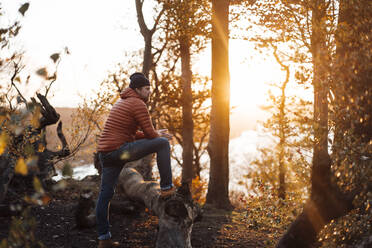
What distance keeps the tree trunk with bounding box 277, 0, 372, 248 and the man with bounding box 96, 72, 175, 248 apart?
1.72 m

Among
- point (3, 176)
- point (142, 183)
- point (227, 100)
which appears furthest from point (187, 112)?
point (3, 176)

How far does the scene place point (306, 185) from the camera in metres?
3.78

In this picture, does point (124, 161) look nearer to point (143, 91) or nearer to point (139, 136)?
point (139, 136)


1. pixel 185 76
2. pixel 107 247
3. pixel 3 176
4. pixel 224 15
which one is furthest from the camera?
pixel 185 76

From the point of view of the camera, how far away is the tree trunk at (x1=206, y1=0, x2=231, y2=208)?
29.8 ft

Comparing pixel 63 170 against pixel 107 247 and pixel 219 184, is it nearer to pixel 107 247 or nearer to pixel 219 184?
pixel 107 247

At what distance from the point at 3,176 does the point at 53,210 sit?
59.4 inches

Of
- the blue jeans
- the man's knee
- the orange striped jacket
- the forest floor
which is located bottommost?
the forest floor

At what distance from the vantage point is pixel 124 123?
155 inches

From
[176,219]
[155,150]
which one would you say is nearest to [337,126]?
[155,150]

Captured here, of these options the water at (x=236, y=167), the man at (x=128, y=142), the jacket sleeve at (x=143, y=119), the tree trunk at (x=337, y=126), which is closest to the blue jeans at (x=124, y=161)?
the man at (x=128, y=142)

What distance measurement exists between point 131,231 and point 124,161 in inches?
75.5

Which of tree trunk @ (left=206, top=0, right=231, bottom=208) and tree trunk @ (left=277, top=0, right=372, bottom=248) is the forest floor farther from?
tree trunk @ (left=206, top=0, right=231, bottom=208)

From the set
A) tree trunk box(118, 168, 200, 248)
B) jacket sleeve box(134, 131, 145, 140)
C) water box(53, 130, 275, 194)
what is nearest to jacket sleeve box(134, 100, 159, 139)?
jacket sleeve box(134, 131, 145, 140)
